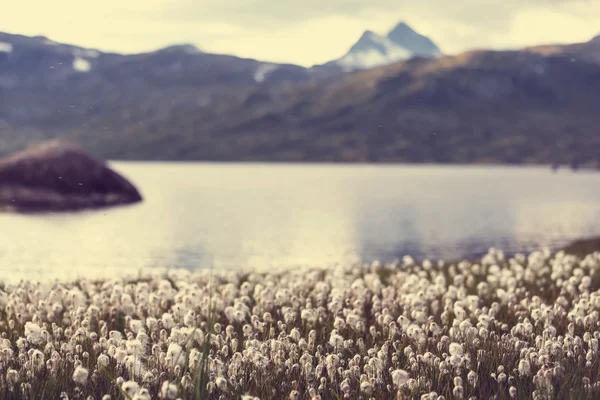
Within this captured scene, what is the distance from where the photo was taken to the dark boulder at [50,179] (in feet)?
135

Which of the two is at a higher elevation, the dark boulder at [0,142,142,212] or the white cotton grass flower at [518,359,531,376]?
the dark boulder at [0,142,142,212]

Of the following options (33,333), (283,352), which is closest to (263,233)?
(33,333)

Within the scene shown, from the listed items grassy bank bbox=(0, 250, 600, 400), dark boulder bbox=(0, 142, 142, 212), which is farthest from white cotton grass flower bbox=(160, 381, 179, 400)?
dark boulder bbox=(0, 142, 142, 212)

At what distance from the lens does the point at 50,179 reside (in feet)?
136

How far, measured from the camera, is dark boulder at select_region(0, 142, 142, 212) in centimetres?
4125

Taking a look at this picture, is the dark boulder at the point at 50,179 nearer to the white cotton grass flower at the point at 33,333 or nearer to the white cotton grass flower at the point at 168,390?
the white cotton grass flower at the point at 33,333

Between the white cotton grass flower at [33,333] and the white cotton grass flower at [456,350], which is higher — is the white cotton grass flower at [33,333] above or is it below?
below

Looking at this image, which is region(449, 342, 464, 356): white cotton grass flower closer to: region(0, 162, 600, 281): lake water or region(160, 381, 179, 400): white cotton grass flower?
region(160, 381, 179, 400): white cotton grass flower

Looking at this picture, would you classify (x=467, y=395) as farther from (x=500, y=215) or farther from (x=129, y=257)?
(x=500, y=215)

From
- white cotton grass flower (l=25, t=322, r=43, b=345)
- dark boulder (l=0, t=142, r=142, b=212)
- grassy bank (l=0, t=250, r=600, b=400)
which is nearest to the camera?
grassy bank (l=0, t=250, r=600, b=400)

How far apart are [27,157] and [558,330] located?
116 feet

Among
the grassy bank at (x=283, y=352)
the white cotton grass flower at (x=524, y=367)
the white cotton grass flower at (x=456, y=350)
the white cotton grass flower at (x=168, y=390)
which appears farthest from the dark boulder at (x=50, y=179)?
the white cotton grass flower at (x=168, y=390)

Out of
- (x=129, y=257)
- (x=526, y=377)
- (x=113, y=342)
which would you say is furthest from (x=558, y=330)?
(x=129, y=257)

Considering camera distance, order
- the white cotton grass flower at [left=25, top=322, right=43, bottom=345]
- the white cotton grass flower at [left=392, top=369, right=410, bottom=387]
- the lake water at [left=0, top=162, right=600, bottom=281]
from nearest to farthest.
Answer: the white cotton grass flower at [left=392, top=369, right=410, bottom=387]
the white cotton grass flower at [left=25, top=322, right=43, bottom=345]
the lake water at [left=0, top=162, right=600, bottom=281]
